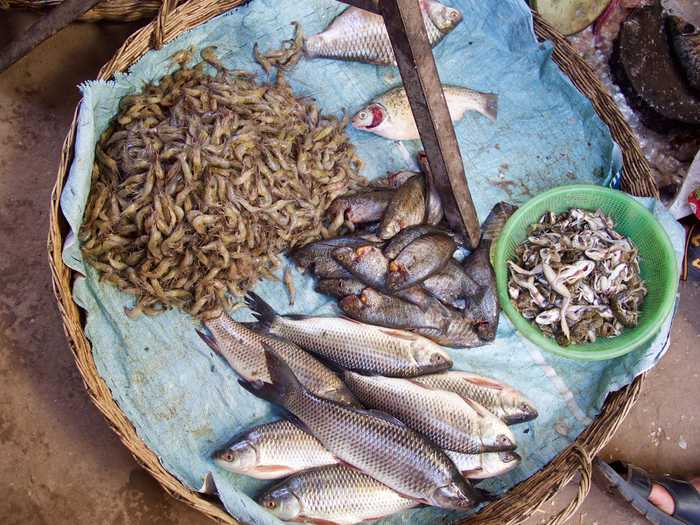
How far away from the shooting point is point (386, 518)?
3070mm

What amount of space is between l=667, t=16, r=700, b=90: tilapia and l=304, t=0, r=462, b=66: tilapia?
1.38m

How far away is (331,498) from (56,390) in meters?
1.61

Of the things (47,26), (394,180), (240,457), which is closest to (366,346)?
(240,457)

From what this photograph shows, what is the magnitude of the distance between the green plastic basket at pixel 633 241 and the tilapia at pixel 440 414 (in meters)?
0.47

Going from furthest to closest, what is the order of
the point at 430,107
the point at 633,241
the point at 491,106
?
the point at 491,106, the point at 633,241, the point at 430,107

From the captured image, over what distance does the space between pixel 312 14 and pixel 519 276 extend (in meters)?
1.79

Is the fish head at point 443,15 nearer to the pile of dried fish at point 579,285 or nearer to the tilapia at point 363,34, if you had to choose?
the tilapia at point 363,34

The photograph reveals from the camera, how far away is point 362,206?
323 centimetres

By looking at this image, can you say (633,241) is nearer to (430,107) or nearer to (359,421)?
(430,107)

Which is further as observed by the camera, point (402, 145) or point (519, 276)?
point (402, 145)

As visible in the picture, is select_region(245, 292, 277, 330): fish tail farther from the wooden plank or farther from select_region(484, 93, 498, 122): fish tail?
select_region(484, 93, 498, 122): fish tail

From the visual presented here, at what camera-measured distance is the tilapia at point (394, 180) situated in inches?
133

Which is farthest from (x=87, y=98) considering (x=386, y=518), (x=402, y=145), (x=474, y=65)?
(x=386, y=518)

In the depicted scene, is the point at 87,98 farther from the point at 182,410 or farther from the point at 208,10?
the point at 182,410
